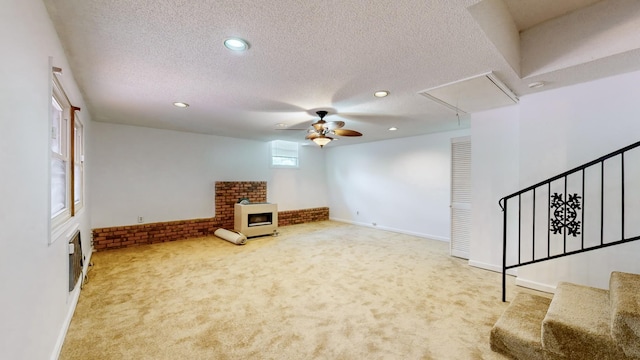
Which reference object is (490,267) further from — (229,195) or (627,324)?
(229,195)

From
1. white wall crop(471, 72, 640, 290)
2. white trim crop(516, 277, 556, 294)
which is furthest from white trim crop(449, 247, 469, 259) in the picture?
white trim crop(516, 277, 556, 294)

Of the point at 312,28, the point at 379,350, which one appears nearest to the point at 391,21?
the point at 312,28

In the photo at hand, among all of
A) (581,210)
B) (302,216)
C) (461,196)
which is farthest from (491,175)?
(302,216)

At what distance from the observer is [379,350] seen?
6.56 feet

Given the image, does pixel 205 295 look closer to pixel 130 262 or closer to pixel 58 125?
pixel 130 262

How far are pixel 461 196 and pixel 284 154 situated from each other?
4734 millimetres

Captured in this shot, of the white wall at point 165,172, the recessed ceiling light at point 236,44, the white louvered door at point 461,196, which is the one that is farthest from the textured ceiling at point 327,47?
the white wall at point 165,172

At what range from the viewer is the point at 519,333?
197 cm

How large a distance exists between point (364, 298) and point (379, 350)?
0.86 metres

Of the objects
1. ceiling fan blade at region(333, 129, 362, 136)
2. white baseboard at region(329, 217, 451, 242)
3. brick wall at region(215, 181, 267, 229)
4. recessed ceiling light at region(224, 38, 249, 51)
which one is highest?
recessed ceiling light at region(224, 38, 249, 51)

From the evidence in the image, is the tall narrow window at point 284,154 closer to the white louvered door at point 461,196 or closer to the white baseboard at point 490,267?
the white louvered door at point 461,196

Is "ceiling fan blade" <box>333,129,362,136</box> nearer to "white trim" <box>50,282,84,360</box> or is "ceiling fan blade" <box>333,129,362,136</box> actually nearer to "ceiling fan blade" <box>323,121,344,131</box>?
"ceiling fan blade" <box>323,121,344,131</box>

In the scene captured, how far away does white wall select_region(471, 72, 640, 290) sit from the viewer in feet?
8.52

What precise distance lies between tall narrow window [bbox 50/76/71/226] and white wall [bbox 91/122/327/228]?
101 inches
